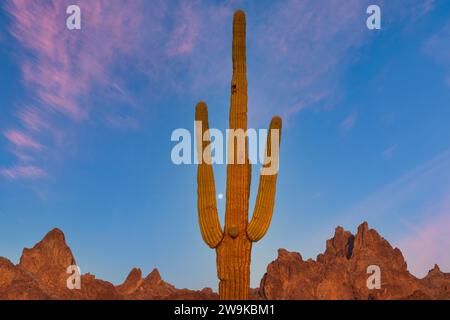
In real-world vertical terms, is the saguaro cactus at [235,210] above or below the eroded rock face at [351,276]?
below

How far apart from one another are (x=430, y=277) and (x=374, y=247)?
69.8 ft

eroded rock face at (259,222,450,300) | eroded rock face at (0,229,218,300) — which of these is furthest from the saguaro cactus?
eroded rock face at (0,229,218,300)

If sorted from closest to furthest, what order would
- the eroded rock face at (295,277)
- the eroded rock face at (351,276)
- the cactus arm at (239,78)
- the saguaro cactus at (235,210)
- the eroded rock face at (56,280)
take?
the saguaro cactus at (235,210) < the cactus arm at (239,78) < the eroded rock face at (295,277) < the eroded rock face at (351,276) < the eroded rock face at (56,280)

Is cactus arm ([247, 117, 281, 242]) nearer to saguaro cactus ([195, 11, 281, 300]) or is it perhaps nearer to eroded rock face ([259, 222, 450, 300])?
saguaro cactus ([195, 11, 281, 300])

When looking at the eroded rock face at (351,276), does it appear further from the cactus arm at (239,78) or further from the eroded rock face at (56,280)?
the cactus arm at (239,78)

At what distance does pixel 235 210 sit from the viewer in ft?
39.1

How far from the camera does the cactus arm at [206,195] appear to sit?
12.0 m

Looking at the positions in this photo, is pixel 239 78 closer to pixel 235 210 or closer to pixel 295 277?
pixel 235 210

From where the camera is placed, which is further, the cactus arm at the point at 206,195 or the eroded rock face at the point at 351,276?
the eroded rock face at the point at 351,276

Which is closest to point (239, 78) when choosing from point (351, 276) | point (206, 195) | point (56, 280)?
point (206, 195)

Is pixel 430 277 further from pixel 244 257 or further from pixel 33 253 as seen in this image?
pixel 244 257

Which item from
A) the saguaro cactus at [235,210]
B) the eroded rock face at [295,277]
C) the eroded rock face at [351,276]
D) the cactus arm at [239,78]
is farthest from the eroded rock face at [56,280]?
the cactus arm at [239,78]

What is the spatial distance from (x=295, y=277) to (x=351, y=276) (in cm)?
1837

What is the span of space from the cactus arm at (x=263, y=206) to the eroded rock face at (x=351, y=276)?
133903mm
